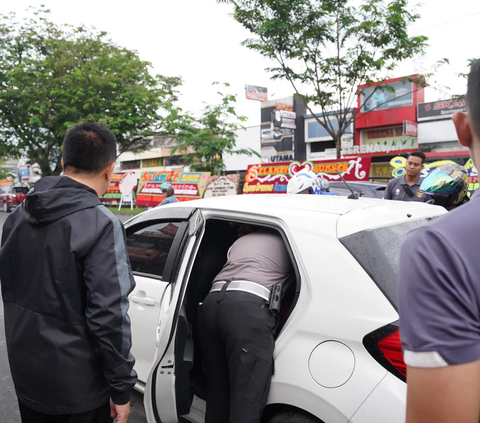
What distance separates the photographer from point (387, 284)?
6.13 feet

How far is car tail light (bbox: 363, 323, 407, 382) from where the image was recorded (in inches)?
67.2

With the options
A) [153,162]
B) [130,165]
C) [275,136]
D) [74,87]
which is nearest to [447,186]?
[74,87]

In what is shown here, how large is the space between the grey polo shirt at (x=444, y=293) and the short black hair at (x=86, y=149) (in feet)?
4.80

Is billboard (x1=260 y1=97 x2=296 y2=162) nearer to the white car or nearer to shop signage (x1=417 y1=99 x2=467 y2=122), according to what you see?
shop signage (x1=417 y1=99 x2=467 y2=122)

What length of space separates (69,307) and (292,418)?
109 centimetres

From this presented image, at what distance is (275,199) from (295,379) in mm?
1108

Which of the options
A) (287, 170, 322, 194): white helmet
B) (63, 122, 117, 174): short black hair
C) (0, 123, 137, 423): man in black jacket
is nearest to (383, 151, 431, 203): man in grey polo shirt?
(287, 170, 322, 194): white helmet

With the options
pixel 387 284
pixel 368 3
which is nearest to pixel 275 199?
pixel 387 284

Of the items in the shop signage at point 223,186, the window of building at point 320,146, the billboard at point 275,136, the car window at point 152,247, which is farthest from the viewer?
the billboard at point 275,136

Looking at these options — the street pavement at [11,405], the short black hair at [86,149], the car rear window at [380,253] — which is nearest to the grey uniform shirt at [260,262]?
the car rear window at [380,253]

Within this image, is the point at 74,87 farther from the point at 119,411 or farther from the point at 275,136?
the point at 119,411

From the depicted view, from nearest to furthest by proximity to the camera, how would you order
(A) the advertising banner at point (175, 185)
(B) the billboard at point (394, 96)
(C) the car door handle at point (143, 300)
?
1. (C) the car door handle at point (143, 300)
2. (A) the advertising banner at point (175, 185)
3. (B) the billboard at point (394, 96)

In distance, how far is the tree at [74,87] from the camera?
19812 mm

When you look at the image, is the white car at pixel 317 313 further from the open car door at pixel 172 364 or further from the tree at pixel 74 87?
the tree at pixel 74 87
